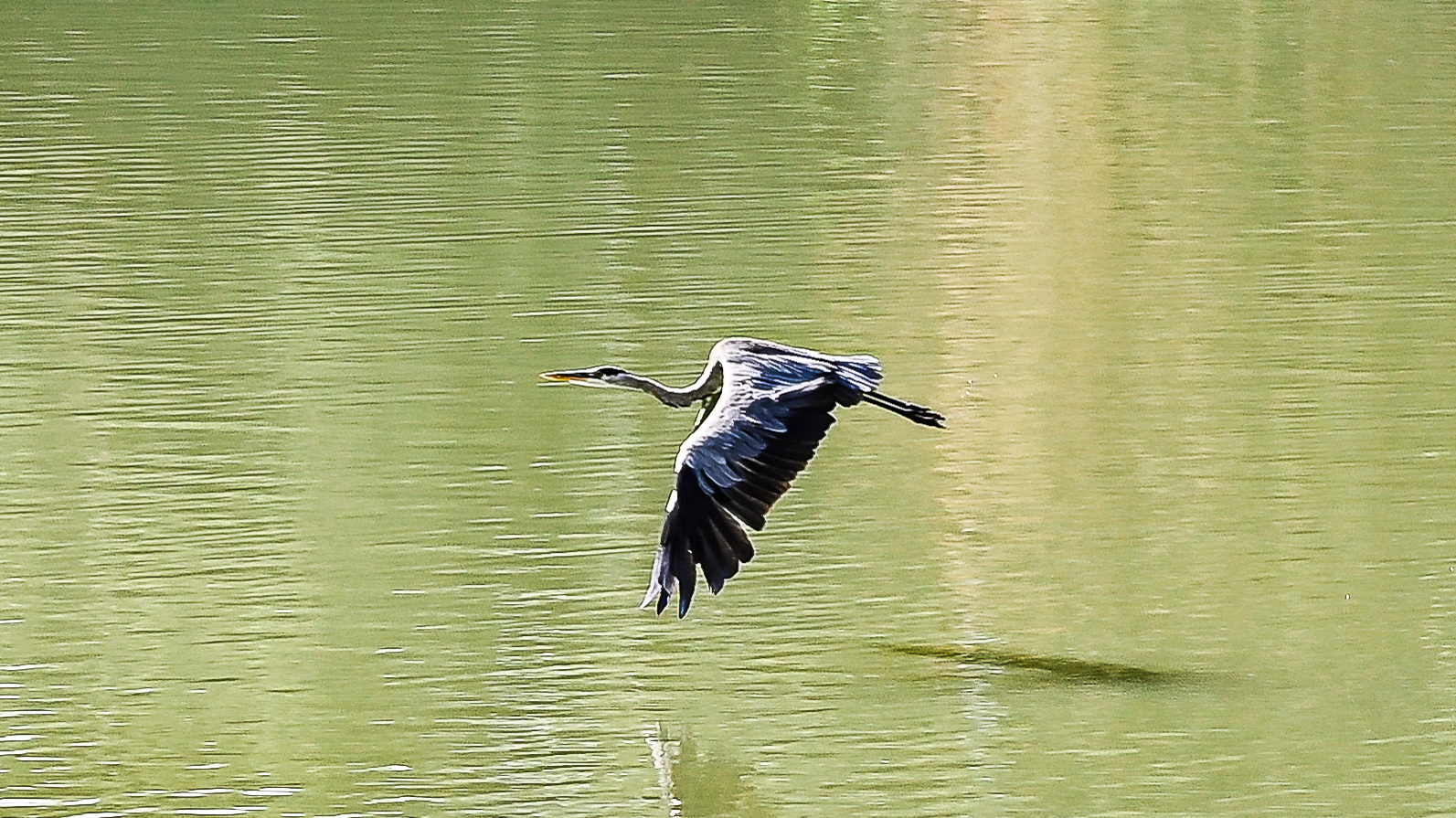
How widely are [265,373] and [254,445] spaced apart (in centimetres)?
139

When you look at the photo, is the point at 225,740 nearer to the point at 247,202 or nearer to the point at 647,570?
the point at 647,570

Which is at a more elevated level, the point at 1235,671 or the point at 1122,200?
the point at 1235,671

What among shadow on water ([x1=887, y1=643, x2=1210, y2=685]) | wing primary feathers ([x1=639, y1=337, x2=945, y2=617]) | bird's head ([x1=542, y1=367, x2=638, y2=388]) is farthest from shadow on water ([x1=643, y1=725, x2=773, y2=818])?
bird's head ([x1=542, y1=367, x2=638, y2=388])

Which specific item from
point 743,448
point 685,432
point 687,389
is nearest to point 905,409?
point 743,448

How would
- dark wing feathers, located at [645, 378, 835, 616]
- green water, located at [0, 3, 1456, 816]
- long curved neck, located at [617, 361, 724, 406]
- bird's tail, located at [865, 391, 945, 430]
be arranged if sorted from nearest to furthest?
dark wing feathers, located at [645, 378, 835, 616] < green water, located at [0, 3, 1456, 816] < bird's tail, located at [865, 391, 945, 430] < long curved neck, located at [617, 361, 724, 406]

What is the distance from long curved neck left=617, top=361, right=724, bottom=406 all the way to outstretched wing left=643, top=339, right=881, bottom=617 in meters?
0.25

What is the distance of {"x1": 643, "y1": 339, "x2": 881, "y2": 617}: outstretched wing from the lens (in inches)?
283

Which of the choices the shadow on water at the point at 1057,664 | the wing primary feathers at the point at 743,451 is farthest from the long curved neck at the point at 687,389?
the shadow on water at the point at 1057,664

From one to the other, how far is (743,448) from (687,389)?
1.24 m

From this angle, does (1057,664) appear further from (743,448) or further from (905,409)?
(743,448)

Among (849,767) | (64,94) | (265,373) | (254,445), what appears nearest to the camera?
(849,767)

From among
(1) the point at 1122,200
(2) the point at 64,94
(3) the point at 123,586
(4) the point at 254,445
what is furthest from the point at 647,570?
(2) the point at 64,94

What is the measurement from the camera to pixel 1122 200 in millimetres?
17047

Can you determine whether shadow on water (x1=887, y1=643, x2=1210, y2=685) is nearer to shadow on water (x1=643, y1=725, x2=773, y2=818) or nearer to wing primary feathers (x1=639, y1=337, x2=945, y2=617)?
wing primary feathers (x1=639, y1=337, x2=945, y2=617)
